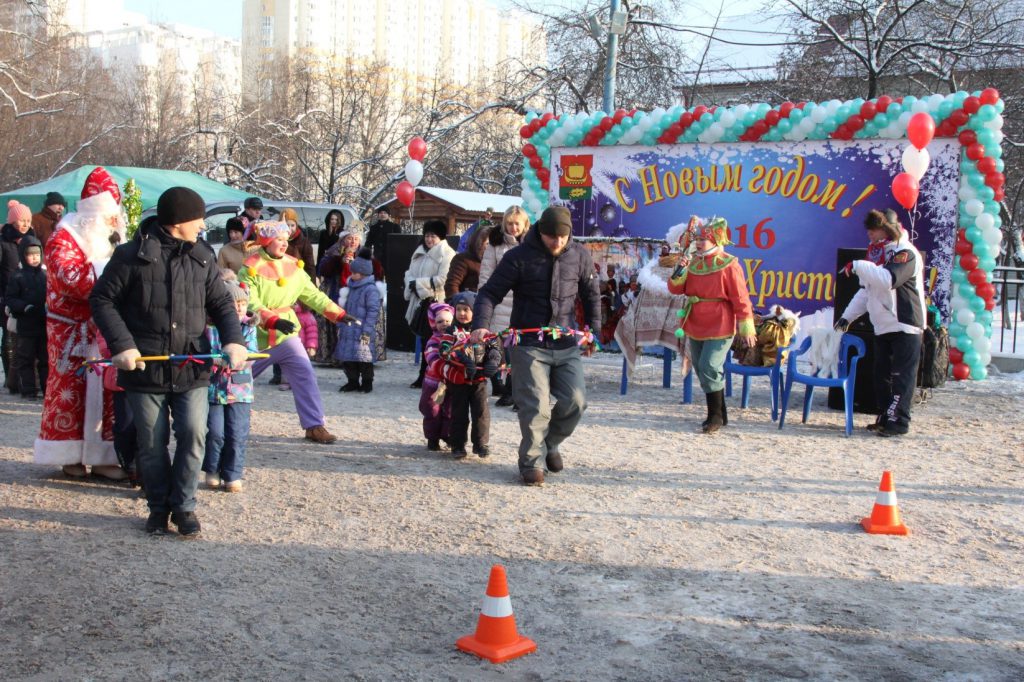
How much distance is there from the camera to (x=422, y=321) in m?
10.5

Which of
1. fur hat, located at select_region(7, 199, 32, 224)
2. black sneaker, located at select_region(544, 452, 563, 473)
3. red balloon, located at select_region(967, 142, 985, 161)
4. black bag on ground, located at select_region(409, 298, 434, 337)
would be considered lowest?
black sneaker, located at select_region(544, 452, 563, 473)

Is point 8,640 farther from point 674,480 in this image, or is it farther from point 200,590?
point 674,480

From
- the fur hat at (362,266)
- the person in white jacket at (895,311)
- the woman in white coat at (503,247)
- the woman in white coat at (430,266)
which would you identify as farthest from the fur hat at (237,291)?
the person in white jacket at (895,311)

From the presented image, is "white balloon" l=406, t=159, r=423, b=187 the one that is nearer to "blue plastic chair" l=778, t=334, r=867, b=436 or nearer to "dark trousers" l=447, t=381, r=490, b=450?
"blue plastic chair" l=778, t=334, r=867, b=436

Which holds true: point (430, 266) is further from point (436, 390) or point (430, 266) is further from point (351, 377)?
point (436, 390)

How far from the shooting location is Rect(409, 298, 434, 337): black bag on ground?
10.3 meters

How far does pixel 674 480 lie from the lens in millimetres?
6848

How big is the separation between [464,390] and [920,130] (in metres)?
6.72

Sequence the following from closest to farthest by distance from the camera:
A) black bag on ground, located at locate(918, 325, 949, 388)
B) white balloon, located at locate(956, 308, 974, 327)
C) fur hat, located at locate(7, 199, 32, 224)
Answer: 1. black bag on ground, located at locate(918, 325, 949, 388)
2. fur hat, located at locate(7, 199, 32, 224)
3. white balloon, located at locate(956, 308, 974, 327)

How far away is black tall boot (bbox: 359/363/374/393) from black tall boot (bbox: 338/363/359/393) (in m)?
0.06

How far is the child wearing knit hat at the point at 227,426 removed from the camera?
6.00 metres

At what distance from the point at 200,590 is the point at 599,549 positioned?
1.94 meters

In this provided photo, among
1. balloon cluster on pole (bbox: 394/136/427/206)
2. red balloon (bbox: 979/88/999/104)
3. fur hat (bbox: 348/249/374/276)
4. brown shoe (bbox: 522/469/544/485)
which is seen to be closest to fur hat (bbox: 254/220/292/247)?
brown shoe (bbox: 522/469/544/485)

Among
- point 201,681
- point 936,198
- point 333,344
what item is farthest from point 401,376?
point 201,681
